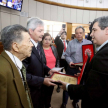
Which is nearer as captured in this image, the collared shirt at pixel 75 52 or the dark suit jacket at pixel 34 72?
the dark suit jacket at pixel 34 72

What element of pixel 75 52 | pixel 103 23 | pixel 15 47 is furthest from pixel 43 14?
pixel 15 47

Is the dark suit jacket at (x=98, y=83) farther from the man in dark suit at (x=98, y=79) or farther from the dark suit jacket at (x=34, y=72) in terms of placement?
the dark suit jacket at (x=34, y=72)

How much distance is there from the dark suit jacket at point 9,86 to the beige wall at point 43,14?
446 centimetres

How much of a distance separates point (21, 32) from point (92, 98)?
897 millimetres

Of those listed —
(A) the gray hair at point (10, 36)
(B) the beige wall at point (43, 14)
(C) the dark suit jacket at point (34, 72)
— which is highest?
(B) the beige wall at point (43, 14)

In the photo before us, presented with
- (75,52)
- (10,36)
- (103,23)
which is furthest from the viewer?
(75,52)

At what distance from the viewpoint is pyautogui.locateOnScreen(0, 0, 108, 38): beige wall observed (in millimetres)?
4817

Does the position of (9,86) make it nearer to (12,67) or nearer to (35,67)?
(12,67)

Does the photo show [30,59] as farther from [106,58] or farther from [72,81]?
[106,58]

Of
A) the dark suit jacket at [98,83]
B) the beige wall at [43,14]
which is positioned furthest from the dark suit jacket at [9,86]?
the beige wall at [43,14]

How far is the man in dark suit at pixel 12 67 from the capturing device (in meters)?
0.77

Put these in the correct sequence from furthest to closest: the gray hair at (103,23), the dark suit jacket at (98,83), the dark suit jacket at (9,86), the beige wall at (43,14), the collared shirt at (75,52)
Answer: the beige wall at (43,14) < the collared shirt at (75,52) < the gray hair at (103,23) < the dark suit jacket at (98,83) < the dark suit jacket at (9,86)

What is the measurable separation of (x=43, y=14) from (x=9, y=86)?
19.2 feet

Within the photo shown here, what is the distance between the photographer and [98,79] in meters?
0.89
